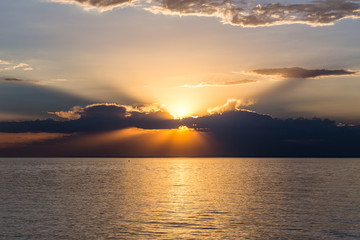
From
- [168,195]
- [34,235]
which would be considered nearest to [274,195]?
[168,195]

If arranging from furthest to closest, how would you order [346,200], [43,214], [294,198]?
1. [294,198]
2. [346,200]
3. [43,214]

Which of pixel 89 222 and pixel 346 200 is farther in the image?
pixel 346 200

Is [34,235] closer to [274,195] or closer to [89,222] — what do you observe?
[89,222]

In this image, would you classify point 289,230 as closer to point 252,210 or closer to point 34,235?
point 252,210

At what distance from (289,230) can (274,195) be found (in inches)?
1559

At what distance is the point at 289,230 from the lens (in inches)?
1833

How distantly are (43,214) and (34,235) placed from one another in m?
14.2

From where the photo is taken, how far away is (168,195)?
275ft

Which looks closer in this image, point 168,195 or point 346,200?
point 346,200

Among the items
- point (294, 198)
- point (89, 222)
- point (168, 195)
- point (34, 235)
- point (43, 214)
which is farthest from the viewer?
point (168, 195)

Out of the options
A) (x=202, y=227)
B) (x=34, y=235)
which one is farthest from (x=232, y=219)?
(x=34, y=235)

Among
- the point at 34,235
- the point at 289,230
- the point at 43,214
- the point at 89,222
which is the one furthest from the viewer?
the point at 43,214

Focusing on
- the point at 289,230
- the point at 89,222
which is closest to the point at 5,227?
the point at 89,222

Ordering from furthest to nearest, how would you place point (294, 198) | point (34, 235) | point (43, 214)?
point (294, 198)
point (43, 214)
point (34, 235)
